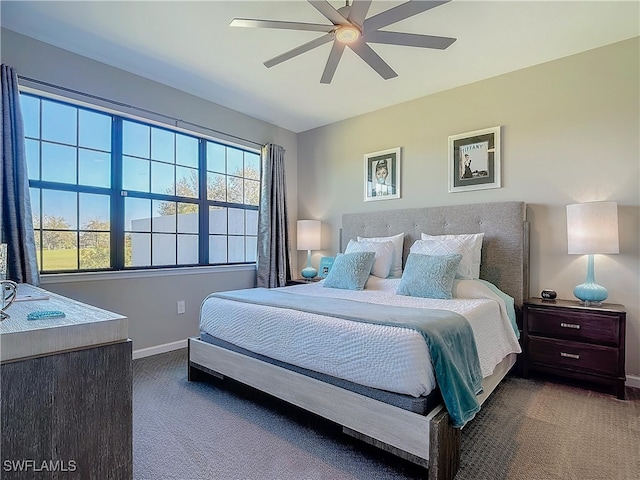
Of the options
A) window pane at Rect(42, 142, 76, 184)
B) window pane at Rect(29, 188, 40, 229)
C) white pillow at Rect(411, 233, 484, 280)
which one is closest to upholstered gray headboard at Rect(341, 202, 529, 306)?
white pillow at Rect(411, 233, 484, 280)

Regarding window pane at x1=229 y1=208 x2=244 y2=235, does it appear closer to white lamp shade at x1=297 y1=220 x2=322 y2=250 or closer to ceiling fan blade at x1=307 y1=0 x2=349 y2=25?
white lamp shade at x1=297 y1=220 x2=322 y2=250

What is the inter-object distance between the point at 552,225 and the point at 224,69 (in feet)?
10.9

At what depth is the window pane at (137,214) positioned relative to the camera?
3.25 metres

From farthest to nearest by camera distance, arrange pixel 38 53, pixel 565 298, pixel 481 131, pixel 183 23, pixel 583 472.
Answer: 1. pixel 481 131
2. pixel 565 298
3. pixel 38 53
4. pixel 183 23
5. pixel 583 472

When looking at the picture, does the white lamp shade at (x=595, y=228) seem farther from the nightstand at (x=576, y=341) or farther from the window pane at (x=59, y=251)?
the window pane at (x=59, y=251)

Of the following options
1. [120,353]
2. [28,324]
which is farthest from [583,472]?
[28,324]

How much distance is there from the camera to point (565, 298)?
9.67 ft

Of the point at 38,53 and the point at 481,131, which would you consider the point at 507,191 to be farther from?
the point at 38,53

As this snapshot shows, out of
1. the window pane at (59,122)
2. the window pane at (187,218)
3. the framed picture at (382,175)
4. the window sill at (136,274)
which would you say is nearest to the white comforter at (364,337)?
the window sill at (136,274)

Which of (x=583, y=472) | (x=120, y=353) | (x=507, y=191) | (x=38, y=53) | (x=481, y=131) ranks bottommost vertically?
(x=583, y=472)

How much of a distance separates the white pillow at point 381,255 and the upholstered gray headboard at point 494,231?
28cm

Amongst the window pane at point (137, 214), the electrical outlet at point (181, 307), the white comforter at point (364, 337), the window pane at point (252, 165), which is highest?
the window pane at point (252, 165)

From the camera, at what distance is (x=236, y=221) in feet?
14.0

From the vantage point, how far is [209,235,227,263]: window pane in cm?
398
